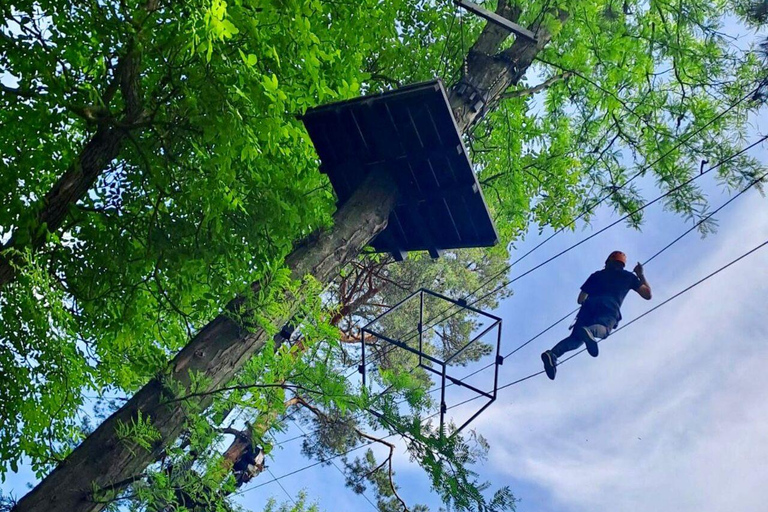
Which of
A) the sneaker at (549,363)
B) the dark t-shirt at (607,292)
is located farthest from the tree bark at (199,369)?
the dark t-shirt at (607,292)

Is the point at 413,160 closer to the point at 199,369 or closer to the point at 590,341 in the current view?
the point at 199,369

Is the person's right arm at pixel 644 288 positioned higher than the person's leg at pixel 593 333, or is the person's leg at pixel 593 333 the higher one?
the person's right arm at pixel 644 288

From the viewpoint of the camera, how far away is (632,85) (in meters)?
8.03

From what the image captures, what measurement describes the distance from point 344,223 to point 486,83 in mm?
1816

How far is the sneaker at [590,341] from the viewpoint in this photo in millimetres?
6570

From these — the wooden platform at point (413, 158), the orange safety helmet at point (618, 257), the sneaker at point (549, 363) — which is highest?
the orange safety helmet at point (618, 257)

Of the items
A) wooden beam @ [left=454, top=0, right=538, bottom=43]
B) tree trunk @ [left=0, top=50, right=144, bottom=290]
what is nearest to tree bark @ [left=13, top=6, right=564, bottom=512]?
wooden beam @ [left=454, top=0, right=538, bottom=43]

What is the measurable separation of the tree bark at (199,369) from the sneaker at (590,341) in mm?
2446

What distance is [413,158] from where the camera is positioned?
15.1 ft

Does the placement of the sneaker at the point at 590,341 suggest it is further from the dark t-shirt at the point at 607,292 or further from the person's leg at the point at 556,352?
the dark t-shirt at the point at 607,292

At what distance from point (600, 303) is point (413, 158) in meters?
3.26

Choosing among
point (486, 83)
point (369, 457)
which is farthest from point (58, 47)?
point (369, 457)

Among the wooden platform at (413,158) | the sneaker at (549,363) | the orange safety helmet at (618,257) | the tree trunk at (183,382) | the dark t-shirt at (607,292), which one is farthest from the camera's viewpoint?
the orange safety helmet at (618,257)

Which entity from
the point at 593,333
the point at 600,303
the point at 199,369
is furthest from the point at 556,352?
the point at 199,369
